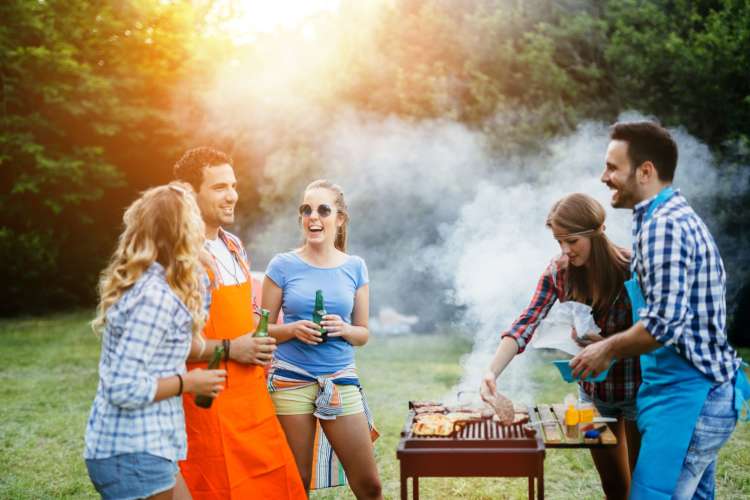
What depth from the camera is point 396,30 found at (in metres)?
14.5

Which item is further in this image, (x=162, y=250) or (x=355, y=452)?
(x=355, y=452)

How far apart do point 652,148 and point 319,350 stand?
1.90 meters

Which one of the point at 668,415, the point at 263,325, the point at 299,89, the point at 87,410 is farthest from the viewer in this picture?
the point at 299,89

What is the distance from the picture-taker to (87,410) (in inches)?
314

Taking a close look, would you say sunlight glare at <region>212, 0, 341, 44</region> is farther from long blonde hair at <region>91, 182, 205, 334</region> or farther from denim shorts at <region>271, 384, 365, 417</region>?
long blonde hair at <region>91, 182, 205, 334</region>

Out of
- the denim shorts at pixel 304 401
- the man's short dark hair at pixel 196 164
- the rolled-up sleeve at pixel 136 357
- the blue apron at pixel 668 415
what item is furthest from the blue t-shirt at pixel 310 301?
the blue apron at pixel 668 415

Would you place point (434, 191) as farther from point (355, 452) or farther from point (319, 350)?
point (355, 452)

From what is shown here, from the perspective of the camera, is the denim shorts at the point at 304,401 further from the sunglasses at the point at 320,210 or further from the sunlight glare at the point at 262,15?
the sunlight glare at the point at 262,15

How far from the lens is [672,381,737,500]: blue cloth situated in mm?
2877

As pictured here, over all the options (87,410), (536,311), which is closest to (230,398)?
(536,311)

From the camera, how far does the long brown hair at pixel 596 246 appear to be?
3.58m

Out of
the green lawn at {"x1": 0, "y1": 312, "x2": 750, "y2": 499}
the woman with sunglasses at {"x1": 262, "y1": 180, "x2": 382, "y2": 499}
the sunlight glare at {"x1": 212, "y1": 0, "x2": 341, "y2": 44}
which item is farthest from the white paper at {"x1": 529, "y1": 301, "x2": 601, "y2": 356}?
the sunlight glare at {"x1": 212, "y1": 0, "x2": 341, "y2": 44}

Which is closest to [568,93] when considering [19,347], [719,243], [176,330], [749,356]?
[719,243]

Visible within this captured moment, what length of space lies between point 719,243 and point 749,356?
1703mm
